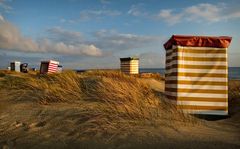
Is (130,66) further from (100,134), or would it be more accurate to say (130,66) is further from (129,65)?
(100,134)

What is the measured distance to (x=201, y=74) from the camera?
5.80 meters

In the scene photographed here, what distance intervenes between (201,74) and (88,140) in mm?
3029

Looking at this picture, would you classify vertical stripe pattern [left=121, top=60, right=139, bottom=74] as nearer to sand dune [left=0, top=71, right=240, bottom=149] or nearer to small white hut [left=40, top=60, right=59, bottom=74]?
small white hut [left=40, top=60, right=59, bottom=74]

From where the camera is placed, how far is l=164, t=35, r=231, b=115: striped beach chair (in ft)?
18.9

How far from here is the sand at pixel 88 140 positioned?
11.6ft

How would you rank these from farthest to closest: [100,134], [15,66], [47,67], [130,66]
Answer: [15,66] → [130,66] → [47,67] → [100,134]

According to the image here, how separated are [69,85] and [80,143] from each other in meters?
4.25

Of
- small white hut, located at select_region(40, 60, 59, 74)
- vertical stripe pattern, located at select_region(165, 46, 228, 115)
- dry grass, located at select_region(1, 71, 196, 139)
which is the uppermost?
small white hut, located at select_region(40, 60, 59, 74)

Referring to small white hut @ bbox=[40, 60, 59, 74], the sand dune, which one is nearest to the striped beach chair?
the sand dune

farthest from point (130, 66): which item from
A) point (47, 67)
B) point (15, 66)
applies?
point (15, 66)

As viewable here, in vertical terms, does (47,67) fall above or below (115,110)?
above

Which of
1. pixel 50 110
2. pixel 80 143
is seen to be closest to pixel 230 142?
pixel 80 143

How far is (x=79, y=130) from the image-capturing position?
159 inches

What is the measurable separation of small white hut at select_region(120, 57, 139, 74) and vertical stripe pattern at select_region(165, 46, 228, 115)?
17922 mm
